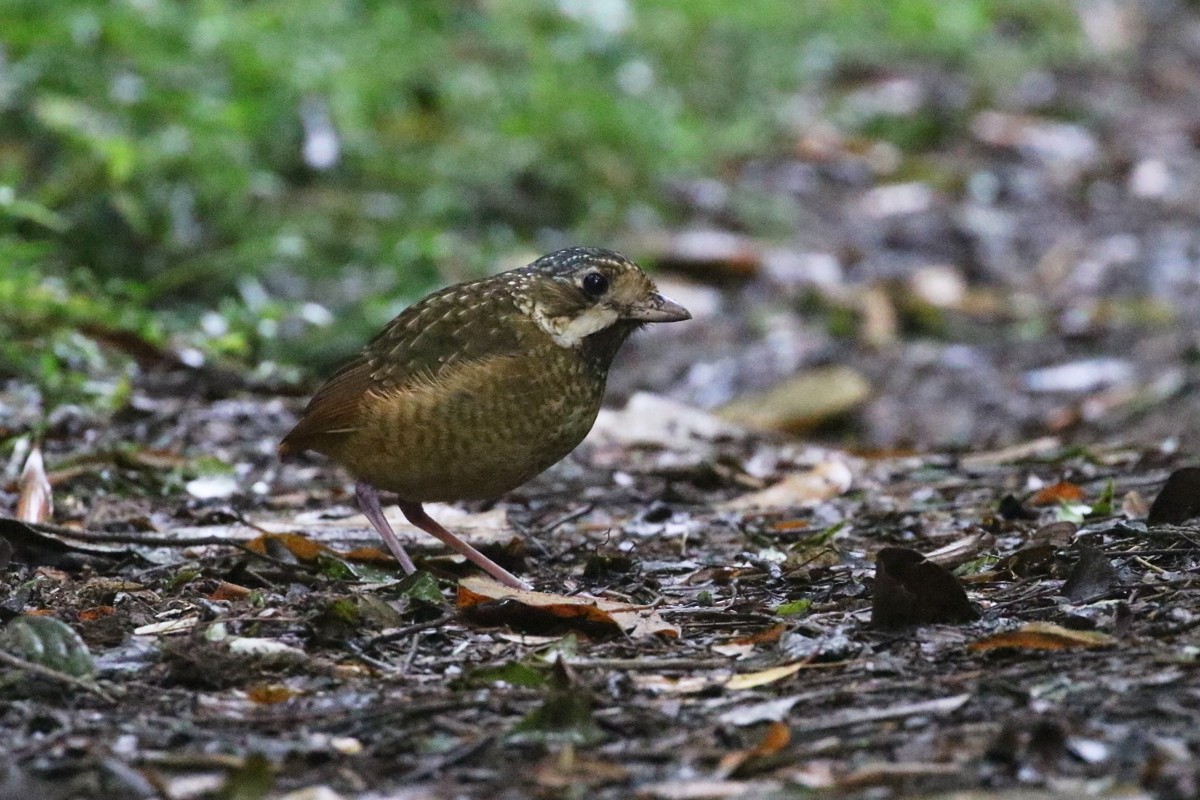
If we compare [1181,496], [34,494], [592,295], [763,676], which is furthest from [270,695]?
[1181,496]

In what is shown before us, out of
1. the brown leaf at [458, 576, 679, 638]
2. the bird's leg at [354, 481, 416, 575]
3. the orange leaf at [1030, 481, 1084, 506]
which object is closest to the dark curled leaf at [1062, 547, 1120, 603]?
the brown leaf at [458, 576, 679, 638]

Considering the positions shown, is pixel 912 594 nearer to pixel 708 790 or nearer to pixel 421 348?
pixel 708 790

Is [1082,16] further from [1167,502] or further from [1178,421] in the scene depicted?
[1167,502]

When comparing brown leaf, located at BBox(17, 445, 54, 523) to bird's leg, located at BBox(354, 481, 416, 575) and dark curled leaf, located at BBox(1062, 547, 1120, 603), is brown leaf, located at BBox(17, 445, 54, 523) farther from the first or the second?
dark curled leaf, located at BBox(1062, 547, 1120, 603)

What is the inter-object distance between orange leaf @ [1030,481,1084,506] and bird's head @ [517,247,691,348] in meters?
1.23

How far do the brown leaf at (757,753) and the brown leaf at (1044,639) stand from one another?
591mm

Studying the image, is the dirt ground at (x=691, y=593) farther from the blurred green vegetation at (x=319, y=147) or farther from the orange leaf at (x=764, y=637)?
the blurred green vegetation at (x=319, y=147)

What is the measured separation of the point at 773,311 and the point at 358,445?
197 inches

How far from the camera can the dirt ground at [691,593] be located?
2828 mm

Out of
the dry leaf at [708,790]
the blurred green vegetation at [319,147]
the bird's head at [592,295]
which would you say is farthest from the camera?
the blurred green vegetation at [319,147]

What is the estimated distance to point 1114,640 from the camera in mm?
3262

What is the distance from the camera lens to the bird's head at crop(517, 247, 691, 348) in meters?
4.52

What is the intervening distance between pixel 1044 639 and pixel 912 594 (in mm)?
343

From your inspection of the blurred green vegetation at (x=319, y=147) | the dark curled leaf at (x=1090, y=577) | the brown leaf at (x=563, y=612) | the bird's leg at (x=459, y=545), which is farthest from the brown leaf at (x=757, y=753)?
the blurred green vegetation at (x=319, y=147)
